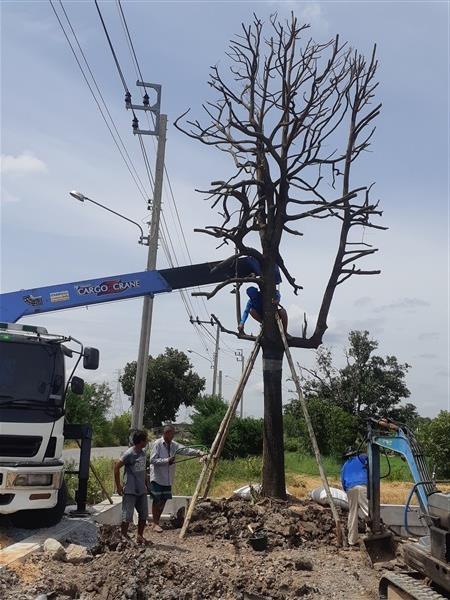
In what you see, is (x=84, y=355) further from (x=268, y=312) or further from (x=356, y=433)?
(x=356, y=433)

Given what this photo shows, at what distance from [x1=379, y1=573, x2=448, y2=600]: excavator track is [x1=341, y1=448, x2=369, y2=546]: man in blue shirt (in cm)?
263

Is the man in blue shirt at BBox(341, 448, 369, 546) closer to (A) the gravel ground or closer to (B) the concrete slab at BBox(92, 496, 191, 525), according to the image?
(A) the gravel ground

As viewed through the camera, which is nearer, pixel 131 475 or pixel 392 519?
pixel 131 475

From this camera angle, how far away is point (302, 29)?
41.5 ft

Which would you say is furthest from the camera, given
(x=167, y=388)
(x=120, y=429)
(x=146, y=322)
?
(x=167, y=388)

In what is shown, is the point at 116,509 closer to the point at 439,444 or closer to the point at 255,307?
the point at 255,307

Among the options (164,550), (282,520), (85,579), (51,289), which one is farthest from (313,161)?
(85,579)

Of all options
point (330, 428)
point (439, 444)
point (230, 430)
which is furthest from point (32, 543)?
point (330, 428)

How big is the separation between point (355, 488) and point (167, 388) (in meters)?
37.6

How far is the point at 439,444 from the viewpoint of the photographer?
18812 mm

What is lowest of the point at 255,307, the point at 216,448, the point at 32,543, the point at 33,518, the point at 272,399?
the point at 32,543

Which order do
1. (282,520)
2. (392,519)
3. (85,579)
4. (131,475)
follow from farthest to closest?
1. (392,519)
2. (282,520)
3. (131,475)
4. (85,579)

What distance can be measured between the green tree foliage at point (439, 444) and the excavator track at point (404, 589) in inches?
505

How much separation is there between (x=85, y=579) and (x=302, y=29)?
10.3m
